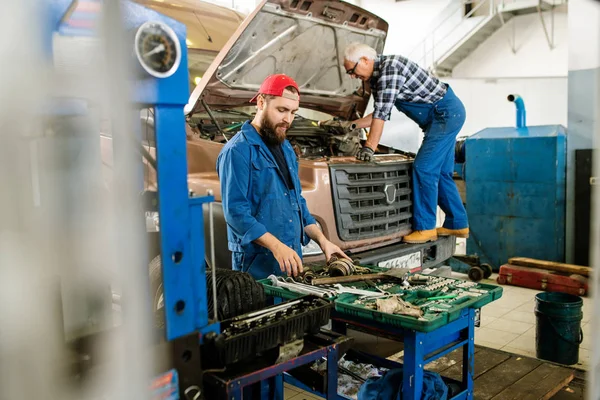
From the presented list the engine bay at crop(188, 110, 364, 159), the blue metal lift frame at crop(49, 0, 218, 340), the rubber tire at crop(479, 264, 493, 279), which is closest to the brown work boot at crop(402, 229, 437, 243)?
the engine bay at crop(188, 110, 364, 159)

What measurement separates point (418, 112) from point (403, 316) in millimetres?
2818

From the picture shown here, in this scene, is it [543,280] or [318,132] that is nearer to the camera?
[318,132]

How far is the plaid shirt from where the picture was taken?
390cm

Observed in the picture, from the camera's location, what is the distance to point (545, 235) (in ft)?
18.6

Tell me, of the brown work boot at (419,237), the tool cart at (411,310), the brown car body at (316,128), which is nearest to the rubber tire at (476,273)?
the brown car body at (316,128)

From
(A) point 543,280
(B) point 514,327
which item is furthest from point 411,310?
(A) point 543,280

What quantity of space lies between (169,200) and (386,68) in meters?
3.12

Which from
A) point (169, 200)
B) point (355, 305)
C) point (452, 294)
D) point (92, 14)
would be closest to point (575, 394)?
point (452, 294)

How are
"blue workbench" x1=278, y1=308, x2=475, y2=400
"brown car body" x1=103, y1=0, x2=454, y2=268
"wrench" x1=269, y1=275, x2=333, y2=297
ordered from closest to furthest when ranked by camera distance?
"blue workbench" x1=278, y1=308, x2=475, y2=400, "wrench" x1=269, y1=275, x2=333, y2=297, "brown car body" x1=103, y1=0, x2=454, y2=268

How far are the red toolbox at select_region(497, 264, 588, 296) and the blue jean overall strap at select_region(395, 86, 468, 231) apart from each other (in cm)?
126

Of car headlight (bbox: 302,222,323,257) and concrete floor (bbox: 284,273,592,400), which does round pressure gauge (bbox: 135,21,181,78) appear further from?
concrete floor (bbox: 284,273,592,400)

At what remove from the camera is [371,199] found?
3467 millimetres

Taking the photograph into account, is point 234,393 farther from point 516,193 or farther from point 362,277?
point 516,193

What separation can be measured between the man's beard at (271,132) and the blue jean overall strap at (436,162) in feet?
5.29
